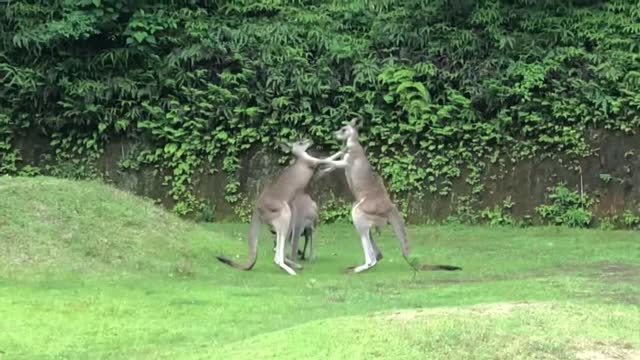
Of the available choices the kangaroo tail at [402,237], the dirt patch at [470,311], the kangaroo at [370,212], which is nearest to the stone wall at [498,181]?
the kangaroo at [370,212]

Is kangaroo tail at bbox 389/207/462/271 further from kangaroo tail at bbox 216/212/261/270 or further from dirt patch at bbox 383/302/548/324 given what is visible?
dirt patch at bbox 383/302/548/324

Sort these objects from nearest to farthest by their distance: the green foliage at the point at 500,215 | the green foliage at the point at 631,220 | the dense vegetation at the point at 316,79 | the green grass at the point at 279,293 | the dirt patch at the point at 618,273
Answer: the green grass at the point at 279,293 → the dirt patch at the point at 618,273 → the green foliage at the point at 631,220 → the green foliage at the point at 500,215 → the dense vegetation at the point at 316,79

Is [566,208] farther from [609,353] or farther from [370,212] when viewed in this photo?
[609,353]

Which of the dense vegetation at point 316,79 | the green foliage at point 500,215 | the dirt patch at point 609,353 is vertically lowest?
the green foliage at point 500,215

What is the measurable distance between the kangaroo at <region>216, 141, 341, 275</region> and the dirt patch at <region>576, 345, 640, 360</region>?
5311 mm

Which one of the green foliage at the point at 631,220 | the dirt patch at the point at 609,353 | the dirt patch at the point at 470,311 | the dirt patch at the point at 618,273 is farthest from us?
the green foliage at the point at 631,220

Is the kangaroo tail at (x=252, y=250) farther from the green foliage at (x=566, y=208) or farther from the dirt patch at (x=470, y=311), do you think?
the green foliage at (x=566, y=208)

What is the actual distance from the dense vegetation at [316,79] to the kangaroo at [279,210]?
516 centimetres

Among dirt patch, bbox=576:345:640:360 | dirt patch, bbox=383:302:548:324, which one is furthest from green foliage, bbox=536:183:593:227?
dirt patch, bbox=576:345:640:360

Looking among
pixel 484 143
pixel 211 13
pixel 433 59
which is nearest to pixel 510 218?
pixel 484 143

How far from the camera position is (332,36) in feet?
59.6

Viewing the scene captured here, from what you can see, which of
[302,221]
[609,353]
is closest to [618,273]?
[302,221]

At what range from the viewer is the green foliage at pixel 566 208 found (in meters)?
16.4

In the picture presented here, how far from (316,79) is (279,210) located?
6363 mm
